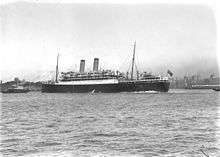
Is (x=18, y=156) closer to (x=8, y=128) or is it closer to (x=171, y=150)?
(x=171, y=150)

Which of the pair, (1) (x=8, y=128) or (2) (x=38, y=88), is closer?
(1) (x=8, y=128)

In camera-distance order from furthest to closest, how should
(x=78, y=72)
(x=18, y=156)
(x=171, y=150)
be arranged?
(x=78, y=72) → (x=171, y=150) → (x=18, y=156)

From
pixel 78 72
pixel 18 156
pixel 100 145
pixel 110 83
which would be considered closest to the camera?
pixel 18 156

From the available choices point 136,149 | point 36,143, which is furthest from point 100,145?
point 36,143

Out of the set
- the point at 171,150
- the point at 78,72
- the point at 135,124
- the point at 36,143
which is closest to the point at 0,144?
the point at 36,143

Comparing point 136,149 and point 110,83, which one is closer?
point 136,149

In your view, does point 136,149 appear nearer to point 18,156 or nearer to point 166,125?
point 18,156
